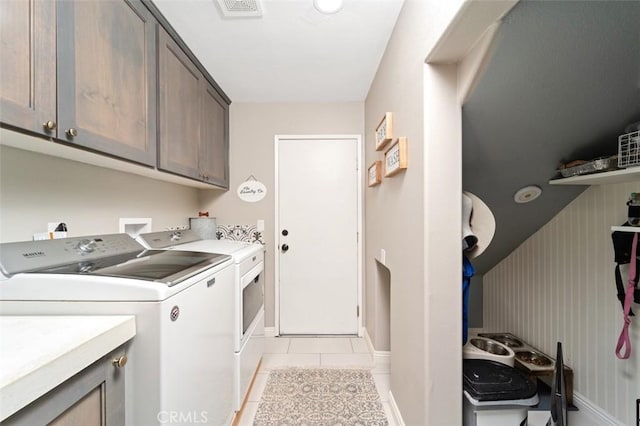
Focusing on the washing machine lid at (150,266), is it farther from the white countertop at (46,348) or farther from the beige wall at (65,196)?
the beige wall at (65,196)

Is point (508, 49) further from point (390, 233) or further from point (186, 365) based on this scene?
point (186, 365)

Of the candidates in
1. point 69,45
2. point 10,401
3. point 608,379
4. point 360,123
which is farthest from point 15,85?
point 608,379

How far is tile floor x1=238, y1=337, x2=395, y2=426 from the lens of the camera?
73.4 inches

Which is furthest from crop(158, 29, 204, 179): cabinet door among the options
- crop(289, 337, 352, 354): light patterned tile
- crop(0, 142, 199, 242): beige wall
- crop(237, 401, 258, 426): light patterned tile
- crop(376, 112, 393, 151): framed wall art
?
crop(289, 337, 352, 354): light patterned tile

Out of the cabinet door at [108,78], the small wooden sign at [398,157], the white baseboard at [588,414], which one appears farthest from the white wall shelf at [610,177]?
the cabinet door at [108,78]

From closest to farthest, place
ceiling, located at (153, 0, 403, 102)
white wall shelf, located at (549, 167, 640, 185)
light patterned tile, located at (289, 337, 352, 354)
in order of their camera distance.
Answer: white wall shelf, located at (549, 167, 640, 185)
ceiling, located at (153, 0, 403, 102)
light patterned tile, located at (289, 337, 352, 354)

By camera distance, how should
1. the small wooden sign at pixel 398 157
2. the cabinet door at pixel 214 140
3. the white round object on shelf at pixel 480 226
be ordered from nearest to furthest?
the white round object on shelf at pixel 480 226 → the small wooden sign at pixel 398 157 → the cabinet door at pixel 214 140

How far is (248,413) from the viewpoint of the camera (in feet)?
5.43

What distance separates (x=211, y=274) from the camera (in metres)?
1.21

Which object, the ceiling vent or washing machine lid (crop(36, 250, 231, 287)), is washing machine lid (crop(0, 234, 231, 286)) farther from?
the ceiling vent

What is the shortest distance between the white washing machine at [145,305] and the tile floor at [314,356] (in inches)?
33.4

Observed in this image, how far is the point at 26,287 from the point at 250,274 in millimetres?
1082

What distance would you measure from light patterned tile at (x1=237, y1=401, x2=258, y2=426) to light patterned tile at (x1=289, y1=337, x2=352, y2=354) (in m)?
0.68

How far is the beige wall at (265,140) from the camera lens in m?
2.69
